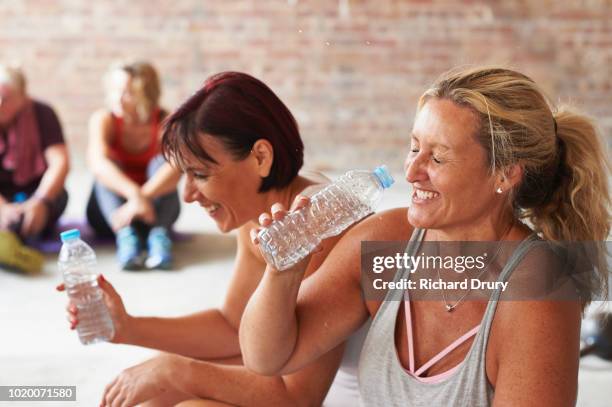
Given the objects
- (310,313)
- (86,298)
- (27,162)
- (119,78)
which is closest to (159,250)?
(27,162)

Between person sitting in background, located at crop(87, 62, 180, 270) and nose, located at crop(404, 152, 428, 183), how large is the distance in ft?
6.34

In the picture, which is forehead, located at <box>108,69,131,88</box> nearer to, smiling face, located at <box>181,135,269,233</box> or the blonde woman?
smiling face, located at <box>181,135,269,233</box>

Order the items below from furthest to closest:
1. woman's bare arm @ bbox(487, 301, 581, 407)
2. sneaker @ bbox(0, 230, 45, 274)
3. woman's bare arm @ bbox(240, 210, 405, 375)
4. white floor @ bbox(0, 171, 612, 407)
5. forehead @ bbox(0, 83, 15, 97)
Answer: forehead @ bbox(0, 83, 15, 97) → sneaker @ bbox(0, 230, 45, 274) → white floor @ bbox(0, 171, 612, 407) → woman's bare arm @ bbox(240, 210, 405, 375) → woman's bare arm @ bbox(487, 301, 581, 407)

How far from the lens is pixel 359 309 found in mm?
1132

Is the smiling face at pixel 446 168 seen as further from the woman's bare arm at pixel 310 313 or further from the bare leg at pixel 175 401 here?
the bare leg at pixel 175 401

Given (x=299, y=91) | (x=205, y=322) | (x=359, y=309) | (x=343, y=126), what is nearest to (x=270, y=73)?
(x=299, y=91)

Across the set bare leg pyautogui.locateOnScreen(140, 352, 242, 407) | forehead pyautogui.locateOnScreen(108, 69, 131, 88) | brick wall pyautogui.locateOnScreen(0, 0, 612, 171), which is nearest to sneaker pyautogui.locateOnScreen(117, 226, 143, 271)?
forehead pyautogui.locateOnScreen(108, 69, 131, 88)

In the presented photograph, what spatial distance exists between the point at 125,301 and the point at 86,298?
1.28 meters

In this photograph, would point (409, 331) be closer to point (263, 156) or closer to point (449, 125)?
point (449, 125)

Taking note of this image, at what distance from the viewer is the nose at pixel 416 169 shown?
39.8 inches

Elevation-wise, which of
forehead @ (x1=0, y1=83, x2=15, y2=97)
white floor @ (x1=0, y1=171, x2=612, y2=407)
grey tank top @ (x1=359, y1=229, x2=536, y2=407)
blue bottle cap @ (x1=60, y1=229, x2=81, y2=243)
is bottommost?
white floor @ (x1=0, y1=171, x2=612, y2=407)

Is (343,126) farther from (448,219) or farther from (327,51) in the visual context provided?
(448,219)

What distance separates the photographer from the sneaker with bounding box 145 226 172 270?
9.09 feet

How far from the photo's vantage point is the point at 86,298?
119 centimetres
